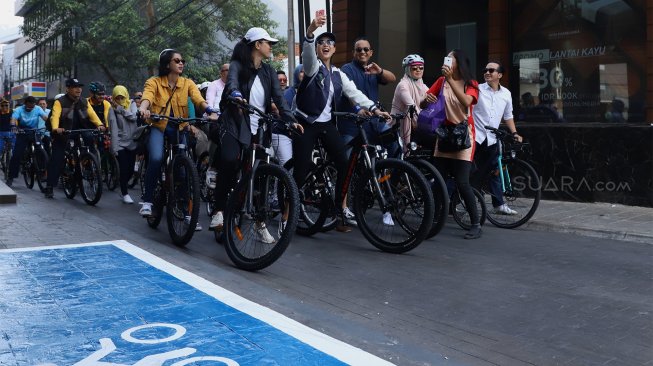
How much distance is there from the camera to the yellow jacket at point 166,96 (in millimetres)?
7105

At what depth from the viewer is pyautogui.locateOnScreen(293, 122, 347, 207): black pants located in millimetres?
6730

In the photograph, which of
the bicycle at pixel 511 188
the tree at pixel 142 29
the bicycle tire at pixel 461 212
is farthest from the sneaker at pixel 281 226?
the tree at pixel 142 29

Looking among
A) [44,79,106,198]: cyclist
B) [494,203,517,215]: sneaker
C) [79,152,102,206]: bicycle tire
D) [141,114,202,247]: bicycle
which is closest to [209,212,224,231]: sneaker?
[141,114,202,247]: bicycle

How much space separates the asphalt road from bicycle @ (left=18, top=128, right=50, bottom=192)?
479 cm

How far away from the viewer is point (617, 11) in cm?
1038

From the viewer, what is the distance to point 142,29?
35188 millimetres

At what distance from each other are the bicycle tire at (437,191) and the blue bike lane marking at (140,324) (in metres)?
2.50

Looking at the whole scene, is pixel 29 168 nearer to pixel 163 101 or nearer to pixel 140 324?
pixel 163 101

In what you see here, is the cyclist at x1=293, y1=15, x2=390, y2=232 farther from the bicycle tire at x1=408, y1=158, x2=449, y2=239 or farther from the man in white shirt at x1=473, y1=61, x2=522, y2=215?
the man in white shirt at x1=473, y1=61, x2=522, y2=215

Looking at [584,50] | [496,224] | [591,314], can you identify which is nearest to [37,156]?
[496,224]

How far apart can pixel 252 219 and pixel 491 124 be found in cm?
385

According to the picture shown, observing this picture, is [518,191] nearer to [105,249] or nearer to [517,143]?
[517,143]

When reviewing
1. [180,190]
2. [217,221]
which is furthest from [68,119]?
[217,221]

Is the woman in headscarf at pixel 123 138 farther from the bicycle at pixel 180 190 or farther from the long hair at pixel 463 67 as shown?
the long hair at pixel 463 67
